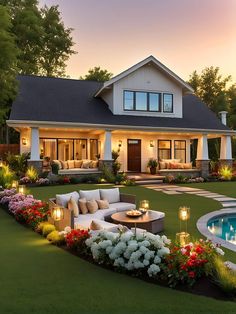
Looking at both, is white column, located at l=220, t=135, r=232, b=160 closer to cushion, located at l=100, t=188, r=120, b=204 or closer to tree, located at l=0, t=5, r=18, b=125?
cushion, located at l=100, t=188, r=120, b=204

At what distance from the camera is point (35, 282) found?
5.25 m

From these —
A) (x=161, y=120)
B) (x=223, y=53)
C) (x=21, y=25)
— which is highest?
(x=21, y=25)

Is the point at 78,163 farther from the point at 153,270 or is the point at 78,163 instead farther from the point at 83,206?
the point at 153,270

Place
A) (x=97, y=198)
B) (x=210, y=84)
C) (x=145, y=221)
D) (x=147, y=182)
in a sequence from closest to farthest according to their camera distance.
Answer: (x=145, y=221) → (x=97, y=198) → (x=147, y=182) → (x=210, y=84)

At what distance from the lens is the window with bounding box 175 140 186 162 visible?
1006 inches

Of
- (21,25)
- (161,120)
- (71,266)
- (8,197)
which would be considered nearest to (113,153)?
(161,120)

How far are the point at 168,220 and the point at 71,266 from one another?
15.5 ft

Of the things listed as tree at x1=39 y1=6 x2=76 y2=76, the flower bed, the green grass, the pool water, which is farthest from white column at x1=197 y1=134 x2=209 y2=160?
tree at x1=39 y1=6 x2=76 y2=76

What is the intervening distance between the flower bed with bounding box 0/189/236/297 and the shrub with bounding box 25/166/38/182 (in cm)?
1205

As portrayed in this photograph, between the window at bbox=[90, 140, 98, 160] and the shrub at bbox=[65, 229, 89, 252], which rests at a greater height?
the window at bbox=[90, 140, 98, 160]

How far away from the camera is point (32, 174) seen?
18.4 m

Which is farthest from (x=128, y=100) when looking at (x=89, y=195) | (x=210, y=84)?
(x=210, y=84)

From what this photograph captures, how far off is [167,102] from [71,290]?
20.5 meters

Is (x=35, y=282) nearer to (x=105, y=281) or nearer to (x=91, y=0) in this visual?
(x=105, y=281)
